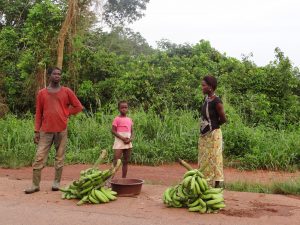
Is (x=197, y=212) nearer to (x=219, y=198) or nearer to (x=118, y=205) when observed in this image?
(x=219, y=198)

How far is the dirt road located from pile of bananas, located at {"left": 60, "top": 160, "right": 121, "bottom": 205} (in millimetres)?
129

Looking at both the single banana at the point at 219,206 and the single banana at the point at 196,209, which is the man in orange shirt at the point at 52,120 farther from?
the single banana at the point at 219,206

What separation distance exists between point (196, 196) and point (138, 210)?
815mm

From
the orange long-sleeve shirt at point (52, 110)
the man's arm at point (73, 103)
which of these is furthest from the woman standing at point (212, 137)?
the orange long-sleeve shirt at point (52, 110)

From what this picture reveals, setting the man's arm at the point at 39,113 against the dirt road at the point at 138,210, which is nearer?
the dirt road at the point at 138,210

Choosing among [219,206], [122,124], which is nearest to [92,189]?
[122,124]

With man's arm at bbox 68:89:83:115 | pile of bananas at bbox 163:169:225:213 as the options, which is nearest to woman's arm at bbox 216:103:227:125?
pile of bananas at bbox 163:169:225:213

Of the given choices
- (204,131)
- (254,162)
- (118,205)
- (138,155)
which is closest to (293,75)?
(254,162)

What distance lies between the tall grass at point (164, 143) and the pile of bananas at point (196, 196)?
487 cm

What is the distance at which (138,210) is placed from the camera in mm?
5922

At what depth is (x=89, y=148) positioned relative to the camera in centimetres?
1176

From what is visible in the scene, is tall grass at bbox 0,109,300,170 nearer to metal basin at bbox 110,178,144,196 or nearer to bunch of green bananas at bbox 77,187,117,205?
metal basin at bbox 110,178,144,196

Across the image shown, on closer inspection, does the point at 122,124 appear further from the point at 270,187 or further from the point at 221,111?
the point at 270,187

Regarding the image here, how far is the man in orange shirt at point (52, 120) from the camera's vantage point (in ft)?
23.2
